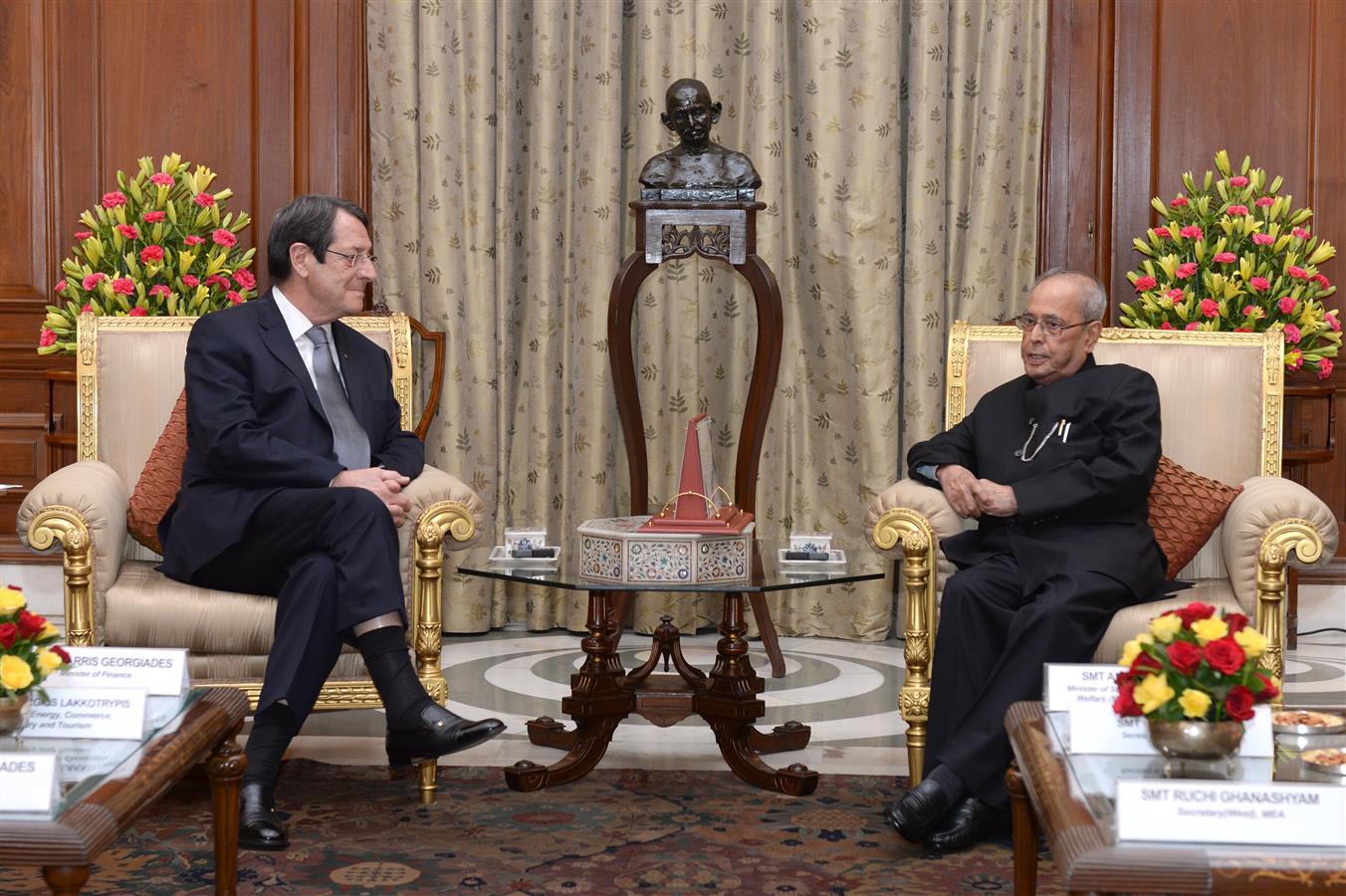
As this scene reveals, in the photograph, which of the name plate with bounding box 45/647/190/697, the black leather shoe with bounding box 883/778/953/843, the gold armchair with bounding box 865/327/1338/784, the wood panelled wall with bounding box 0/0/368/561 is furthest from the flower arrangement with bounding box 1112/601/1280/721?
the wood panelled wall with bounding box 0/0/368/561

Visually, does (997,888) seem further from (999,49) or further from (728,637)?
(999,49)

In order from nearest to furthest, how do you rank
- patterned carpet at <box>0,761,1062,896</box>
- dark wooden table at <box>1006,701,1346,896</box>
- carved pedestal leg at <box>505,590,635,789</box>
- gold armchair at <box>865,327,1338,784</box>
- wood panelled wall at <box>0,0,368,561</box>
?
dark wooden table at <box>1006,701,1346,896</box>
patterned carpet at <box>0,761,1062,896</box>
gold armchair at <box>865,327,1338,784</box>
carved pedestal leg at <box>505,590,635,789</box>
wood panelled wall at <box>0,0,368,561</box>

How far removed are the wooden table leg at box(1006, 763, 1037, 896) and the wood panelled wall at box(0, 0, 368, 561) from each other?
378cm

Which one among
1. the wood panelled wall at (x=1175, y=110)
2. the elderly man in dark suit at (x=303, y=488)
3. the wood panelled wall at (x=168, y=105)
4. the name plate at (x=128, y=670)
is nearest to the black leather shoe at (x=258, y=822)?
the elderly man in dark suit at (x=303, y=488)

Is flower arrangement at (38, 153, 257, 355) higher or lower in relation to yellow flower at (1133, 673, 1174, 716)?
higher

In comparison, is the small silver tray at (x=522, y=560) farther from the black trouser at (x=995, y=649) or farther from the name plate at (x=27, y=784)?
the name plate at (x=27, y=784)

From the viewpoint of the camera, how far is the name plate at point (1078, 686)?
2.25m

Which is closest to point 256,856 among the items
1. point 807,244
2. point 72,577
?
point 72,577

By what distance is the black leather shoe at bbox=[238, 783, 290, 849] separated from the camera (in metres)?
2.87

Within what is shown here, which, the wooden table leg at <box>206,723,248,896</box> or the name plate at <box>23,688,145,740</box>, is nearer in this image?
the name plate at <box>23,688,145,740</box>

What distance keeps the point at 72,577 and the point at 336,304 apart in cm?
85

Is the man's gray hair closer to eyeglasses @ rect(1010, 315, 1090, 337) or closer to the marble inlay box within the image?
eyeglasses @ rect(1010, 315, 1090, 337)

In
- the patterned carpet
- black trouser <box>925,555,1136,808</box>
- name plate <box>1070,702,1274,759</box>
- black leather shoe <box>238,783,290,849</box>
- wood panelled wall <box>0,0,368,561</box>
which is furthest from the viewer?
wood panelled wall <box>0,0,368,561</box>

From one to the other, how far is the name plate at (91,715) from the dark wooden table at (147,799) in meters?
0.04
